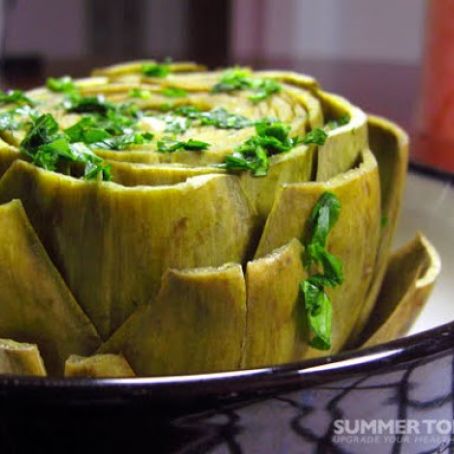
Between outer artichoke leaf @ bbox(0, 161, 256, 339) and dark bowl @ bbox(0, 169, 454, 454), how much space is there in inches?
3.8

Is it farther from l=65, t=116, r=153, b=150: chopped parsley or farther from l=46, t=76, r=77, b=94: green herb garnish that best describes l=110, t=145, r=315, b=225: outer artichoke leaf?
l=46, t=76, r=77, b=94: green herb garnish

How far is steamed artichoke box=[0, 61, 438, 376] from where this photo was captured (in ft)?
1.47

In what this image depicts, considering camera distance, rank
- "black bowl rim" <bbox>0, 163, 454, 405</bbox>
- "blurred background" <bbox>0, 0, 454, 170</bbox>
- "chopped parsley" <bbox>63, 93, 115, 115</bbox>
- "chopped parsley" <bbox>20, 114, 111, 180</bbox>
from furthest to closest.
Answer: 1. "blurred background" <bbox>0, 0, 454, 170</bbox>
2. "chopped parsley" <bbox>63, 93, 115, 115</bbox>
3. "chopped parsley" <bbox>20, 114, 111, 180</bbox>
4. "black bowl rim" <bbox>0, 163, 454, 405</bbox>

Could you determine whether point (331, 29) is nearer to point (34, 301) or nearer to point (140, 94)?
point (140, 94)

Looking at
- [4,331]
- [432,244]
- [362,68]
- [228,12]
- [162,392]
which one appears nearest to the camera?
[162,392]

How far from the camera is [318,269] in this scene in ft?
1.57

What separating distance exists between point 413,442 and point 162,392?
0.13 m

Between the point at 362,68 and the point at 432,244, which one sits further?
the point at 362,68

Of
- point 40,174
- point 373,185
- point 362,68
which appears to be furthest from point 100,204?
point 362,68

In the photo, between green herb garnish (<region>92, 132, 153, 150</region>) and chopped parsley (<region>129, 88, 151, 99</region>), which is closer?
green herb garnish (<region>92, 132, 153, 150</region>)

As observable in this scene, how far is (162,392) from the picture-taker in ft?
1.18

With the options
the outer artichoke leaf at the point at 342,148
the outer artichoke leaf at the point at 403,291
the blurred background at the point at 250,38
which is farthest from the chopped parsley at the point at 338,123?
the blurred background at the point at 250,38

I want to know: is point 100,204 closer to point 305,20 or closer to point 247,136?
point 247,136

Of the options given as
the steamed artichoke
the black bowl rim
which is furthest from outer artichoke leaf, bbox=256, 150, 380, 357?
the black bowl rim
